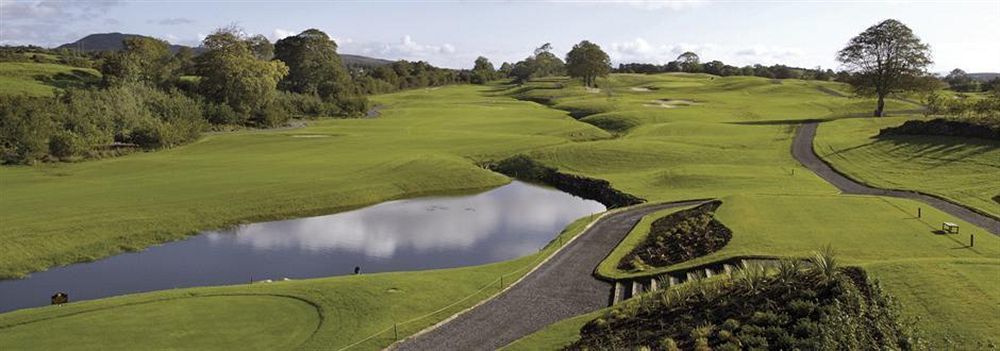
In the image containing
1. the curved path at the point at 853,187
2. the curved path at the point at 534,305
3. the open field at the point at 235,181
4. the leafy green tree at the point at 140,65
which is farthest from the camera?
the leafy green tree at the point at 140,65

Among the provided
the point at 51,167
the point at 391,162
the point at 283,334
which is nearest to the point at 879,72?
the point at 391,162

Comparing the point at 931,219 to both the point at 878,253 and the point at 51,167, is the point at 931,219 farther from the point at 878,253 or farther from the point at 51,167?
the point at 51,167

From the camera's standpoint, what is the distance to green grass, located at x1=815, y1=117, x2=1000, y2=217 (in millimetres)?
46409

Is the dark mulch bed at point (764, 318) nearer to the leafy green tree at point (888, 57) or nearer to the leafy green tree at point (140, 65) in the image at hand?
the leafy green tree at point (888, 57)

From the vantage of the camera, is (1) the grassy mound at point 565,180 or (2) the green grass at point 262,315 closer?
(2) the green grass at point 262,315

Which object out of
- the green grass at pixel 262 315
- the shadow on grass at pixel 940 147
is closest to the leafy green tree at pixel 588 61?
the shadow on grass at pixel 940 147

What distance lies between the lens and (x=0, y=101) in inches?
3019

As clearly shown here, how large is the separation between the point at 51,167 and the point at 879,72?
98939mm

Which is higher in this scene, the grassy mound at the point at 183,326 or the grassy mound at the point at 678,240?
the grassy mound at the point at 678,240

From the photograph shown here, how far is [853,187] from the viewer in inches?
1994

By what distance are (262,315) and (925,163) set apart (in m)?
56.1

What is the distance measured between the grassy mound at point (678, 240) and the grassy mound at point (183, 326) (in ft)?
51.8

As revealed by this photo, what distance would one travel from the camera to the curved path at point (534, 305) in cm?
2306

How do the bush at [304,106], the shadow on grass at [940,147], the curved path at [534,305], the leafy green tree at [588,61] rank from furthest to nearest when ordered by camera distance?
1. the leafy green tree at [588,61]
2. the bush at [304,106]
3. the shadow on grass at [940,147]
4. the curved path at [534,305]
